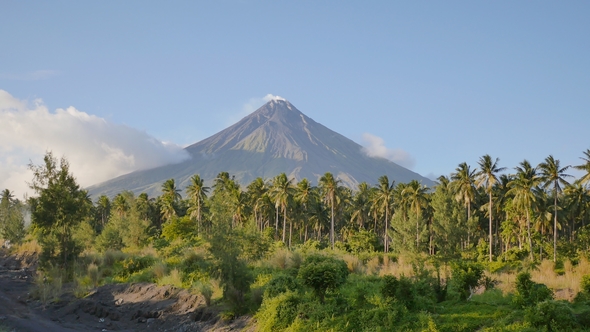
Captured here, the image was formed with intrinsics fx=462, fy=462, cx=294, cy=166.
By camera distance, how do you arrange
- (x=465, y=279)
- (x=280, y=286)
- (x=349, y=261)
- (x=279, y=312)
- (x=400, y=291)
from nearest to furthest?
(x=400, y=291) < (x=279, y=312) < (x=465, y=279) < (x=280, y=286) < (x=349, y=261)

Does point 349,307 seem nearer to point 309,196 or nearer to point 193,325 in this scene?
point 193,325

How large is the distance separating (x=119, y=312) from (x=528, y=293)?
18417mm

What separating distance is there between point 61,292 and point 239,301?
568 inches

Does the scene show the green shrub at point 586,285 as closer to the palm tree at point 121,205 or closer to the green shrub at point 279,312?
the green shrub at point 279,312

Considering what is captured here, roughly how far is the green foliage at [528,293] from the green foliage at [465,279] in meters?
2.35

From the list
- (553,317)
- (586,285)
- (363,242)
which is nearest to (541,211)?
(363,242)

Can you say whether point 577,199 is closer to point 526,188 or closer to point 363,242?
point 526,188

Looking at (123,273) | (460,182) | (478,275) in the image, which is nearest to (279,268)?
(478,275)

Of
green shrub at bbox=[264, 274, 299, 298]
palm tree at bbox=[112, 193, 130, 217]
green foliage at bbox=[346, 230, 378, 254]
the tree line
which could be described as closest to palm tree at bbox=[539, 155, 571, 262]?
the tree line

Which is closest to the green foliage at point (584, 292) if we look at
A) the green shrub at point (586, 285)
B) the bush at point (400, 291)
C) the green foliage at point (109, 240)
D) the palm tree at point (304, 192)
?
the green shrub at point (586, 285)

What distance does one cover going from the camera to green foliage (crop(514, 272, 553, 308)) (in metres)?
13.2

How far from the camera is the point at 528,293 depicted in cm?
1363

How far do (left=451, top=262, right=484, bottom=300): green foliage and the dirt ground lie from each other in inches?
297

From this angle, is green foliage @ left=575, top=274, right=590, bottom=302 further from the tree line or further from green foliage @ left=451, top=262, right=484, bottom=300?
the tree line
